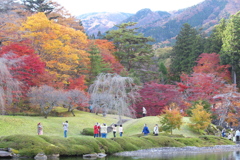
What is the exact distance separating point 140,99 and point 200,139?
14.6m

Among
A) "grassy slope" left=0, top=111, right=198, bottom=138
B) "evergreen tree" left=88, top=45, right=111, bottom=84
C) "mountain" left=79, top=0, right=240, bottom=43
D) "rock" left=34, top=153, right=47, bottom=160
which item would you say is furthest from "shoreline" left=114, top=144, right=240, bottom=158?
"mountain" left=79, top=0, right=240, bottom=43

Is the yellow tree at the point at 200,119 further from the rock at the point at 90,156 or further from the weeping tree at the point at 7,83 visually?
the weeping tree at the point at 7,83

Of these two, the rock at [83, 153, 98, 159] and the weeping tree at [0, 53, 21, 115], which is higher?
the weeping tree at [0, 53, 21, 115]

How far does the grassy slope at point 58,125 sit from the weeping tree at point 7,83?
1.57m

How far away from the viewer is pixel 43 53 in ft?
120

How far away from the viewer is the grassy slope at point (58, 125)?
24186mm

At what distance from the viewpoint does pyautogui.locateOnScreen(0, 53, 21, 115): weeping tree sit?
24.0m

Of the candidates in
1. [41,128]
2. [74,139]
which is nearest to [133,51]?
[41,128]

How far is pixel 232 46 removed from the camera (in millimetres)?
43938

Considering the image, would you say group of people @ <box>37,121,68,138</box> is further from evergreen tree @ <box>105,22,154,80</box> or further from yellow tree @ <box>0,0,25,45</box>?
evergreen tree @ <box>105,22,154,80</box>

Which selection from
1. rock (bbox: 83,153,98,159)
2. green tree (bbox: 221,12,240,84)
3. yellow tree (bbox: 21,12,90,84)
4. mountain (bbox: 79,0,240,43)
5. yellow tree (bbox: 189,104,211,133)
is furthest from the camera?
mountain (bbox: 79,0,240,43)

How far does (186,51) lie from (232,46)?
11130 millimetres

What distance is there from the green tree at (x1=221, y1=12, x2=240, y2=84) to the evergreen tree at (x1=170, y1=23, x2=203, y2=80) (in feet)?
25.9

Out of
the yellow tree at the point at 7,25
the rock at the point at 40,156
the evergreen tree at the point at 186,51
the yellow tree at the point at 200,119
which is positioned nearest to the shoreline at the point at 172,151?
the yellow tree at the point at 200,119
